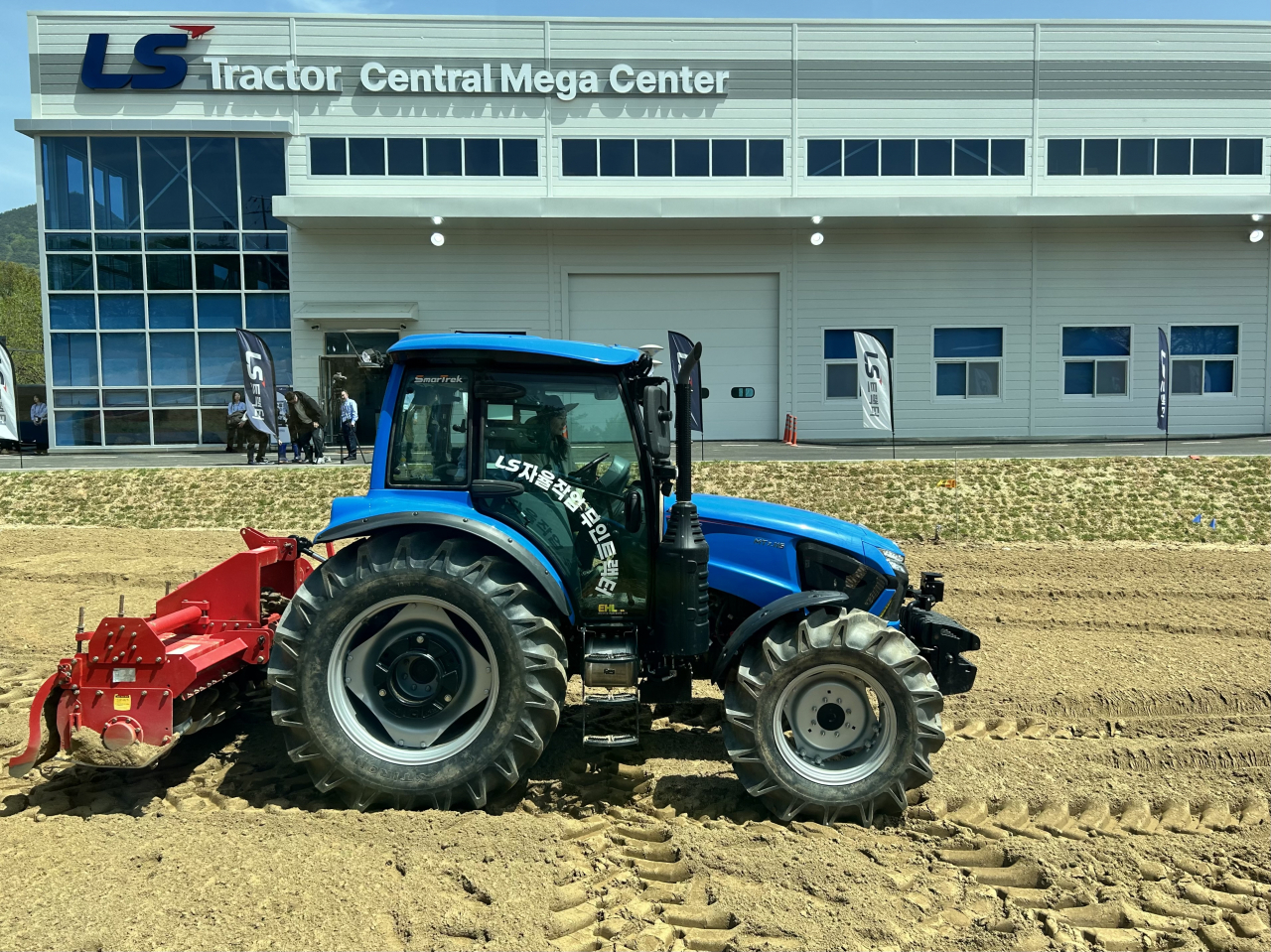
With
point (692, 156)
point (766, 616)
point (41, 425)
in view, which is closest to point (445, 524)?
point (766, 616)

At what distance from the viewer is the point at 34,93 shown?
21406mm

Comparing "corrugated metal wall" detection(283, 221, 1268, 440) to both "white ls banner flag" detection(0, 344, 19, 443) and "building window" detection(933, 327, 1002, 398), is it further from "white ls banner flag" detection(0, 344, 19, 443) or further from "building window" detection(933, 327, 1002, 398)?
"white ls banner flag" detection(0, 344, 19, 443)

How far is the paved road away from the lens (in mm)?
18000

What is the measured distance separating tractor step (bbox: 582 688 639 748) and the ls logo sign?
22.1 meters

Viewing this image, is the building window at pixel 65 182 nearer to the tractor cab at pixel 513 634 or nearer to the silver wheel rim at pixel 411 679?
the tractor cab at pixel 513 634

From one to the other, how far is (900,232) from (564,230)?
28.0 ft

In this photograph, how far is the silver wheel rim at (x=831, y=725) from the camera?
14.1 ft

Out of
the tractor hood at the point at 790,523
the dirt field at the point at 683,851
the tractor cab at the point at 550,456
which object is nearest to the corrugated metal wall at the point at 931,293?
the dirt field at the point at 683,851

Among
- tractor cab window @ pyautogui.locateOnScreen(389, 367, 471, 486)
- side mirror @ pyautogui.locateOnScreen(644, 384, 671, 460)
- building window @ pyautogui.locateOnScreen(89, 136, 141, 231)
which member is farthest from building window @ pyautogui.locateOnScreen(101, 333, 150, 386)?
side mirror @ pyautogui.locateOnScreen(644, 384, 671, 460)

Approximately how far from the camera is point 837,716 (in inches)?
172

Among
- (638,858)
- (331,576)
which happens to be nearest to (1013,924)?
(638,858)

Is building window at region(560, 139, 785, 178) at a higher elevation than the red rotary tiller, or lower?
higher

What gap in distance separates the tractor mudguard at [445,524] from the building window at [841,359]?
19.6m

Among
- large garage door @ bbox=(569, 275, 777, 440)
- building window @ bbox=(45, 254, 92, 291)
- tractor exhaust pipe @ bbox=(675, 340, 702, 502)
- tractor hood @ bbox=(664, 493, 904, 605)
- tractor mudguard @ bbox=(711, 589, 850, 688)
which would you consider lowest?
tractor mudguard @ bbox=(711, 589, 850, 688)
